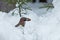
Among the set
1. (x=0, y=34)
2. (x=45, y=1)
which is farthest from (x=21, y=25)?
(x=45, y=1)

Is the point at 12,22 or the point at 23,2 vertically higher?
the point at 23,2

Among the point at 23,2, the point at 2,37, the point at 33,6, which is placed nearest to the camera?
the point at 2,37

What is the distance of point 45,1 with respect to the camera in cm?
521

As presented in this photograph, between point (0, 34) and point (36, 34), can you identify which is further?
point (0, 34)

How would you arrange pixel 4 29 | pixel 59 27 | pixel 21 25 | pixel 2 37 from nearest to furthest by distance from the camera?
pixel 59 27
pixel 2 37
pixel 4 29
pixel 21 25

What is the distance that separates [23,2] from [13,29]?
3.02 feet

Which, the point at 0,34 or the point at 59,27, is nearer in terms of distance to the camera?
the point at 59,27

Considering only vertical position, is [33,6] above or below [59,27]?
below

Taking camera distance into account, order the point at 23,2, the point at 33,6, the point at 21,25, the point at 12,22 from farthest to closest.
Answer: the point at 33,6, the point at 23,2, the point at 12,22, the point at 21,25

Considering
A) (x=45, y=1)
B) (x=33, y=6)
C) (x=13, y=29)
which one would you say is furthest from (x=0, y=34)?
(x=45, y=1)

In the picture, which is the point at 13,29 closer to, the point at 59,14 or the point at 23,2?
the point at 59,14

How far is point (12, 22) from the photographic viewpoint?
3.51m

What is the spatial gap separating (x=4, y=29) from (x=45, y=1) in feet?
7.84

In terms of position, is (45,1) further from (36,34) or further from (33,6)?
(36,34)
